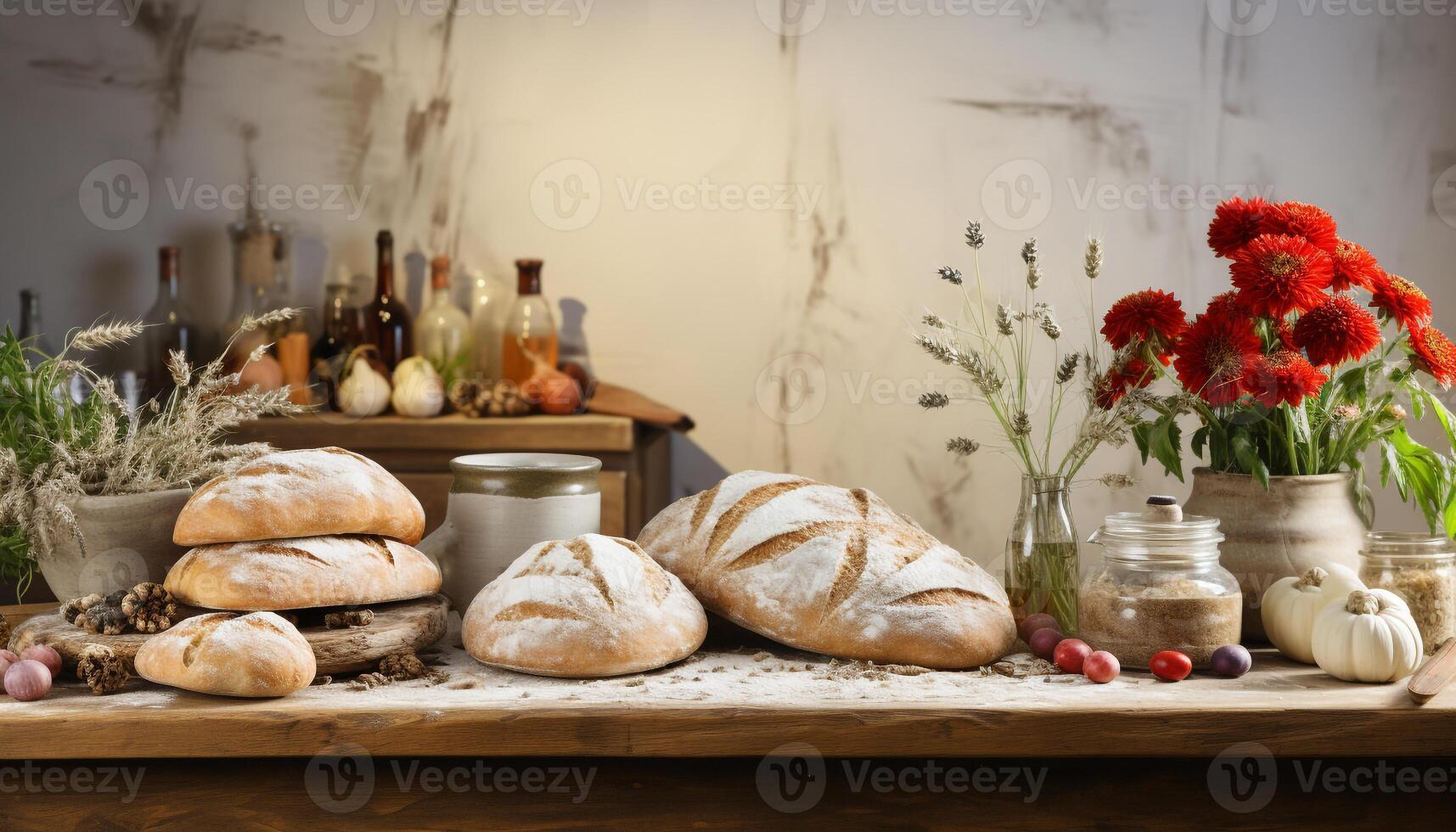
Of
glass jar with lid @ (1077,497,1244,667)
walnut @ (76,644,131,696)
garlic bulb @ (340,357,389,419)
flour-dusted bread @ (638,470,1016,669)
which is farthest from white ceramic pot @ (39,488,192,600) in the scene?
garlic bulb @ (340,357,389,419)

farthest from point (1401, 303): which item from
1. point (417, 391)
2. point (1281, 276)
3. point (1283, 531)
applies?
point (417, 391)

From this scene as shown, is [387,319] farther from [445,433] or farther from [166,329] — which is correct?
[166,329]

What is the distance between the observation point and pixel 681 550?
4.17 ft

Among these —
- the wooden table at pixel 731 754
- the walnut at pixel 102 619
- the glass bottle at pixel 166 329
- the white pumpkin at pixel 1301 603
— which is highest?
the glass bottle at pixel 166 329

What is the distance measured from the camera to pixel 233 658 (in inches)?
38.7

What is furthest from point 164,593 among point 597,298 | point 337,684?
point 597,298

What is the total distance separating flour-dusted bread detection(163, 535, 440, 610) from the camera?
3.47 feet

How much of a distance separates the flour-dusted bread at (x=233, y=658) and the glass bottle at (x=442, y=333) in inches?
86.9

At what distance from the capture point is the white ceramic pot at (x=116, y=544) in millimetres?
1167

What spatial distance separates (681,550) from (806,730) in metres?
0.35

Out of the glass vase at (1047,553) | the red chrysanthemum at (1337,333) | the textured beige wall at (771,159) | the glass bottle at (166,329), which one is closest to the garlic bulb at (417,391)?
the textured beige wall at (771,159)

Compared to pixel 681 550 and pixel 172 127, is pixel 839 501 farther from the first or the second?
pixel 172 127

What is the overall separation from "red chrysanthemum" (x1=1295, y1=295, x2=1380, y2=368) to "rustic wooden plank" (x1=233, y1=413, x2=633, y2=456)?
198 centimetres

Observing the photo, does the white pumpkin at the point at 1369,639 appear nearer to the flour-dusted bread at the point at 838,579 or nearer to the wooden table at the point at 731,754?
the wooden table at the point at 731,754
